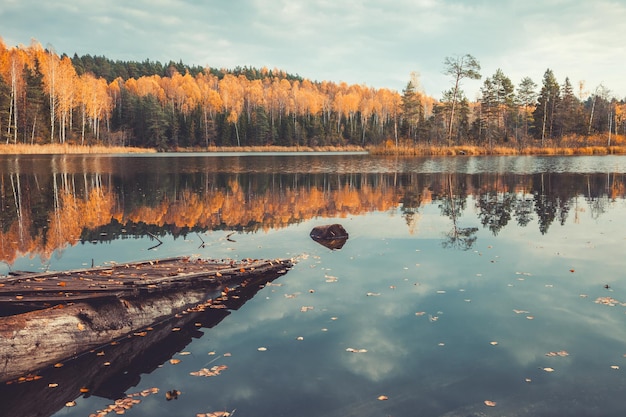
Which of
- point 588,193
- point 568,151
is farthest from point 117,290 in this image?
point 568,151

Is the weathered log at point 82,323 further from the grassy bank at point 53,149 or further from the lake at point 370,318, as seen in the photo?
the grassy bank at point 53,149

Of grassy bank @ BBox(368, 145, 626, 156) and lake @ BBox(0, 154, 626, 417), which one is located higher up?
grassy bank @ BBox(368, 145, 626, 156)

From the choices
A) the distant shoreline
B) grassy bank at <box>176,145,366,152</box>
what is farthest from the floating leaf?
grassy bank at <box>176,145,366,152</box>

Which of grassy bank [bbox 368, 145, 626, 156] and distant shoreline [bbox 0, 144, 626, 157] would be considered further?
distant shoreline [bbox 0, 144, 626, 157]

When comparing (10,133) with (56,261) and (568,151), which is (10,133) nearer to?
(56,261)

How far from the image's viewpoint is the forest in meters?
72.6

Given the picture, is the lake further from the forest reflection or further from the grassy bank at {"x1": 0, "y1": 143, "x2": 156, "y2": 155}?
the grassy bank at {"x1": 0, "y1": 143, "x2": 156, "y2": 155}

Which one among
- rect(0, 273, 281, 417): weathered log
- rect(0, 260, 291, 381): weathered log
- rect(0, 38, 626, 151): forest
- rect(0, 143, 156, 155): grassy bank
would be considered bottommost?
rect(0, 273, 281, 417): weathered log

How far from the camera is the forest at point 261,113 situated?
238 ft

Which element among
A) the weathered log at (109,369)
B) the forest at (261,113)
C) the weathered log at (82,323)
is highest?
the forest at (261,113)

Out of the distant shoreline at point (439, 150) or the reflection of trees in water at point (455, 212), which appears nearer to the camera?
the reflection of trees in water at point (455, 212)

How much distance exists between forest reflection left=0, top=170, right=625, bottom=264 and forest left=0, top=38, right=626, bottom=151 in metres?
35.8

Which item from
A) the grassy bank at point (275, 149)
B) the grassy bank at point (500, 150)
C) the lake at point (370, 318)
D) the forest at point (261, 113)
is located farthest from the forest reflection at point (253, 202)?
the grassy bank at point (275, 149)

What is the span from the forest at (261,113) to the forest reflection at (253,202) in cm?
3580
